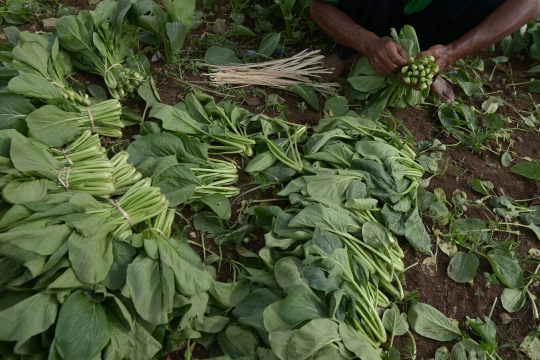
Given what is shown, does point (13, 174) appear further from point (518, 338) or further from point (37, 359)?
point (518, 338)

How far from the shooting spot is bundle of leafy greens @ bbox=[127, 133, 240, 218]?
2.40 m

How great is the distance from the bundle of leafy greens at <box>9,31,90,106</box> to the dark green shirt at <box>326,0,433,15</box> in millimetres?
1797

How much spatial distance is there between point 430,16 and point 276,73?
1130 millimetres

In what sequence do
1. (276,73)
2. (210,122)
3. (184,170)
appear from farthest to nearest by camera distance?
(276,73) < (210,122) < (184,170)

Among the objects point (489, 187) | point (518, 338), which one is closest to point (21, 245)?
point (518, 338)

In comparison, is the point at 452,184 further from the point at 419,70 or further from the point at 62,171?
the point at 62,171

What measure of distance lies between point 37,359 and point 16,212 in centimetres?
57

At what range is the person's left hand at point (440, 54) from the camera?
3025 mm

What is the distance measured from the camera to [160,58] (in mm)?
3398

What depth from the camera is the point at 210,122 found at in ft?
9.48

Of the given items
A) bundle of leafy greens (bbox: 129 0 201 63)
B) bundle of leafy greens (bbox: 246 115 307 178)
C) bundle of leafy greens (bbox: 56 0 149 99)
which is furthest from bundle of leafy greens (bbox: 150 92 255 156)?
bundle of leafy greens (bbox: 129 0 201 63)

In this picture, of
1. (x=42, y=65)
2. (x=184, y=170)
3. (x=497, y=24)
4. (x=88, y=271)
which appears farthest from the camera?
(x=497, y=24)

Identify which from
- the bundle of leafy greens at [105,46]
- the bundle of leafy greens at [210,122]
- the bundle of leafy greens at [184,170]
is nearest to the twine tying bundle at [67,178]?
the bundle of leafy greens at [184,170]

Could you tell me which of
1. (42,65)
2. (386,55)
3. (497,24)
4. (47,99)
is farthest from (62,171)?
→ (497,24)
